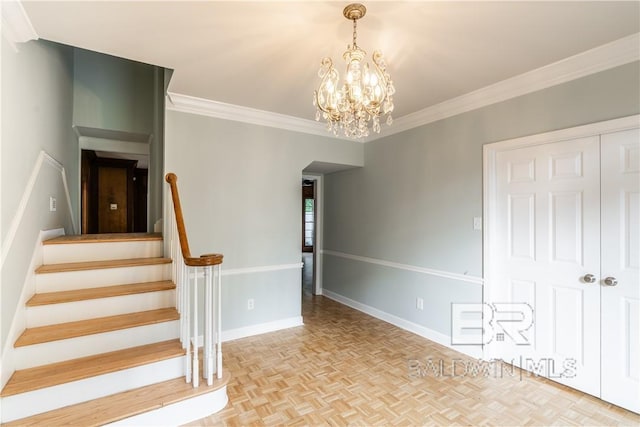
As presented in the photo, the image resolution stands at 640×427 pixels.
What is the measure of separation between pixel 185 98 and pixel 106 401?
265 cm

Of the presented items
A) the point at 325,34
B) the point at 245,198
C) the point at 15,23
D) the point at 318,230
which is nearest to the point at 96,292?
the point at 245,198

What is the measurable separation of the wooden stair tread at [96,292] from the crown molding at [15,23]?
1633mm

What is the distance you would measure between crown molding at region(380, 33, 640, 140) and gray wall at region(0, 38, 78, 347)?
3.39 metres

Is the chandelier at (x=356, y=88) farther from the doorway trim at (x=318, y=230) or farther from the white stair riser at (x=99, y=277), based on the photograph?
the doorway trim at (x=318, y=230)

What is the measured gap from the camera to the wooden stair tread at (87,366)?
1.68 meters

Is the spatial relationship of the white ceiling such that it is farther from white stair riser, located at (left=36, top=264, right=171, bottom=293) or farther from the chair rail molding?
the chair rail molding

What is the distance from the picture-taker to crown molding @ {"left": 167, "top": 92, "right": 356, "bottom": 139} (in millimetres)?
3068

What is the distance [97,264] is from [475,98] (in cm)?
372

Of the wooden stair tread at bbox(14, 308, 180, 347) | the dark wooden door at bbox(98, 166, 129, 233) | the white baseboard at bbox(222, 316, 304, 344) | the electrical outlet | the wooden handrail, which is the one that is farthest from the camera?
the dark wooden door at bbox(98, 166, 129, 233)

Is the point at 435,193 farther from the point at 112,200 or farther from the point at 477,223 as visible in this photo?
the point at 112,200

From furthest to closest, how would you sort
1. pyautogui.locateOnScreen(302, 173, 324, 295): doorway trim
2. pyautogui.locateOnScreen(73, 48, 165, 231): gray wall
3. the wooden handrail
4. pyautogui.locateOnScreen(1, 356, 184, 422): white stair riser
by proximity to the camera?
pyautogui.locateOnScreen(302, 173, 324, 295): doorway trim < pyautogui.locateOnScreen(73, 48, 165, 231): gray wall < the wooden handrail < pyautogui.locateOnScreen(1, 356, 184, 422): white stair riser

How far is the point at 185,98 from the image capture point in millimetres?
3061

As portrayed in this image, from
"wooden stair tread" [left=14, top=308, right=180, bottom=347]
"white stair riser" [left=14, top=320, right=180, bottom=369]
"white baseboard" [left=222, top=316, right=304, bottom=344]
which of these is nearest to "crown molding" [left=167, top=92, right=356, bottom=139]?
"wooden stair tread" [left=14, top=308, right=180, bottom=347]

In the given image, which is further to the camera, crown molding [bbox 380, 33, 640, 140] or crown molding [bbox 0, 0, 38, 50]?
crown molding [bbox 380, 33, 640, 140]
